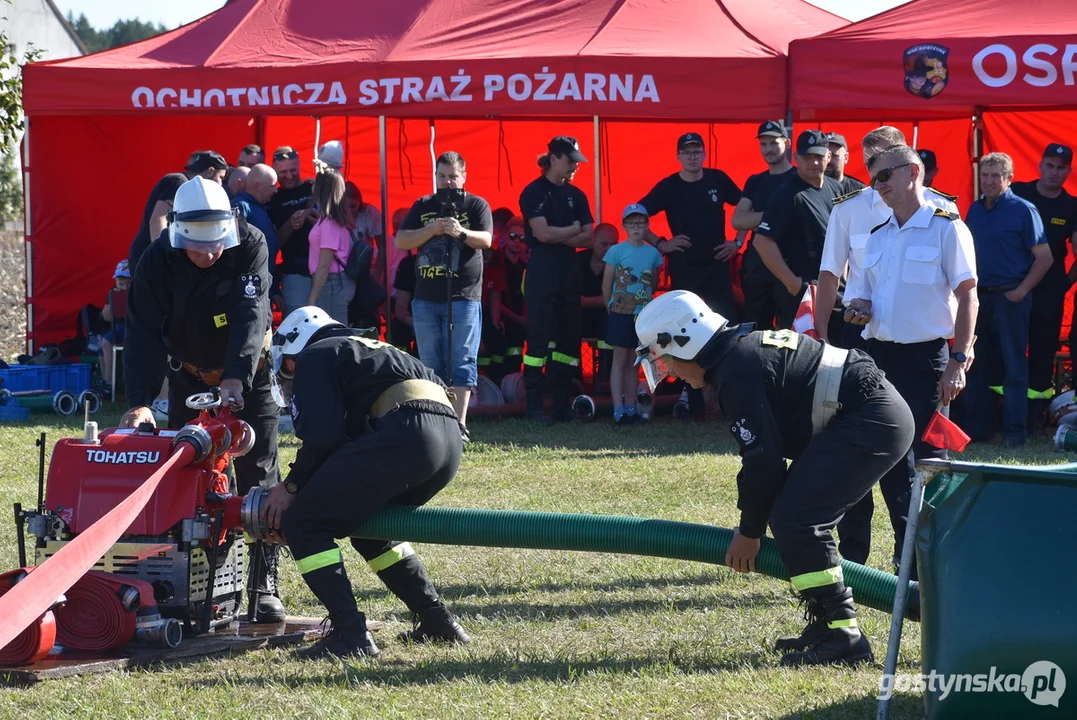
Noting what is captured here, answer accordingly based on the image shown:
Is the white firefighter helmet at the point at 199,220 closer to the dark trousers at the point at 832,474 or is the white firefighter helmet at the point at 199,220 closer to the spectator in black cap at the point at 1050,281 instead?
the dark trousers at the point at 832,474

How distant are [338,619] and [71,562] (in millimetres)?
939

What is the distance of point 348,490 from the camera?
4.77 meters

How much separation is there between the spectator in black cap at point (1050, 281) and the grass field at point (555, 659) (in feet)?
11.5

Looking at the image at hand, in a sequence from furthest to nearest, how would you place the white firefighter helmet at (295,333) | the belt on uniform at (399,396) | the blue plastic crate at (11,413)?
the blue plastic crate at (11,413)
the white firefighter helmet at (295,333)
the belt on uniform at (399,396)

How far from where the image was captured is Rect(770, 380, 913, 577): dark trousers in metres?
4.52

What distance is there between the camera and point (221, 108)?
11.2 m

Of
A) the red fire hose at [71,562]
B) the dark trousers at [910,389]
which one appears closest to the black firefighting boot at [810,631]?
the dark trousers at [910,389]

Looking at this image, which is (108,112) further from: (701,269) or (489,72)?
(701,269)

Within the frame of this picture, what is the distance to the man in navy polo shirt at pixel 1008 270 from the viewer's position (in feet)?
31.3

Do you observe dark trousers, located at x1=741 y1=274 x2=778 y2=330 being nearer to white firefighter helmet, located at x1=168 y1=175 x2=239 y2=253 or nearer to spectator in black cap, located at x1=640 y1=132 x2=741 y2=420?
spectator in black cap, located at x1=640 y1=132 x2=741 y2=420

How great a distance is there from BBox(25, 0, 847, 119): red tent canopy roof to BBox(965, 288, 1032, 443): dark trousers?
2.15m

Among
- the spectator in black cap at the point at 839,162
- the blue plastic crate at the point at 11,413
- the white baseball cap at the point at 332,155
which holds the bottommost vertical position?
the blue plastic crate at the point at 11,413

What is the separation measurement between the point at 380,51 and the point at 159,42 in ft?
6.96

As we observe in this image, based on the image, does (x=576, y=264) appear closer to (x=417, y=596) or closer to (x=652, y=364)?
(x=417, y=596)
